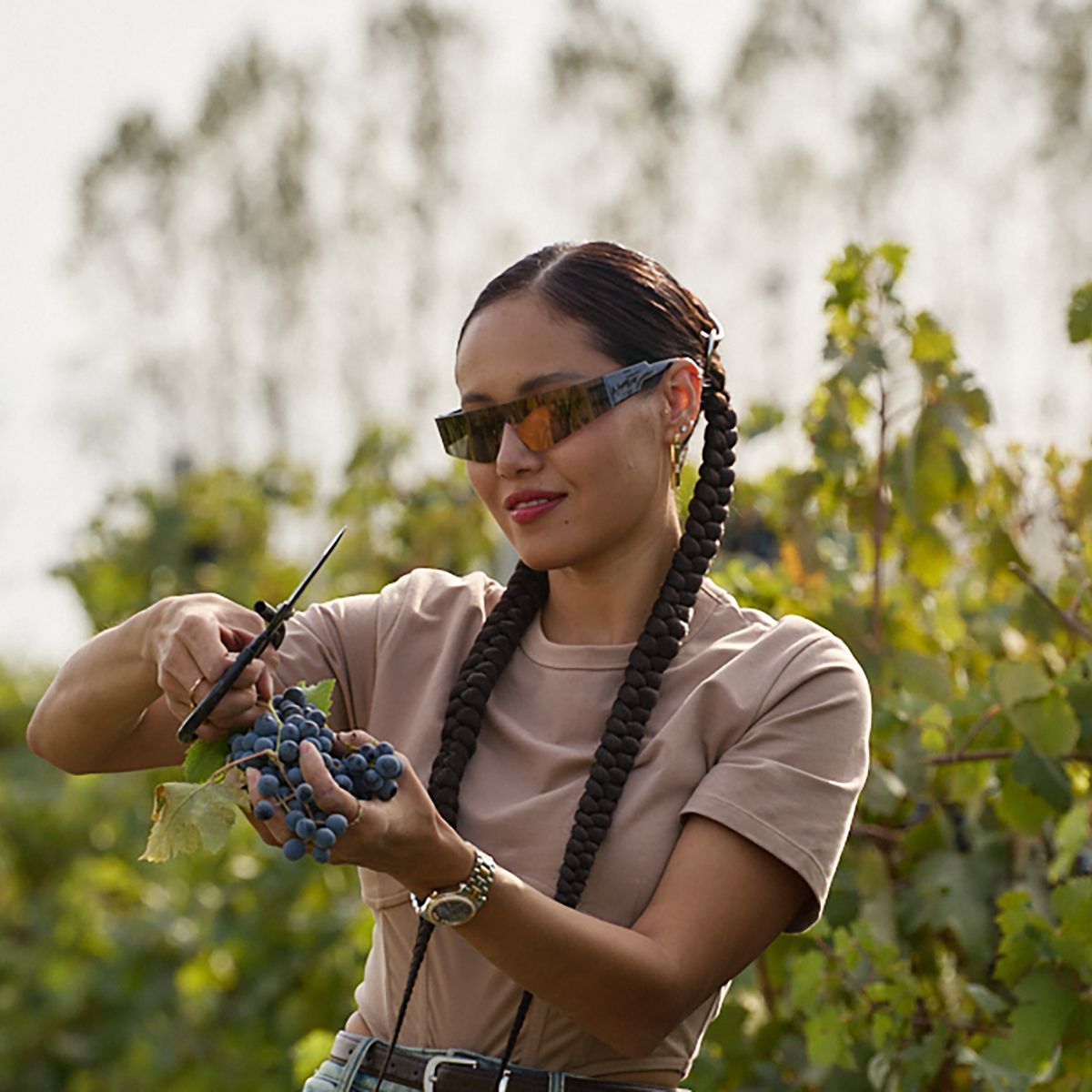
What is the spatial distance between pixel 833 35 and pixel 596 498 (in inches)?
630

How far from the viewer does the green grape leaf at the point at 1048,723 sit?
9.96 feet

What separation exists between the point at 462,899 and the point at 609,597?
651 mm

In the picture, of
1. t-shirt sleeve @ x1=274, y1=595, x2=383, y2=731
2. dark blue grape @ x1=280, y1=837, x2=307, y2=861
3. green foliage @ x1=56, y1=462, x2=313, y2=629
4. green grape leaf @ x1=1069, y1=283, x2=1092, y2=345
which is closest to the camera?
dark blue grape @ x1=280, y1=837, x2=307, y2=861

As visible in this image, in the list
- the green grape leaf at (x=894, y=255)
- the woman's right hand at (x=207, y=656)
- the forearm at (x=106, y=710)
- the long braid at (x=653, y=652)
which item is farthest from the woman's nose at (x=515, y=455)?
the green grape leaf at (x=894, y=255)

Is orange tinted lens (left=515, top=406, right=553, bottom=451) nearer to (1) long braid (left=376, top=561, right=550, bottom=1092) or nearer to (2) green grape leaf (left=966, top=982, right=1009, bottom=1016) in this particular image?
(1) long braid (left=376, top=561, right=550, bottom=1092)

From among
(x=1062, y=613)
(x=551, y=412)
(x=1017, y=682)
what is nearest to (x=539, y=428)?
(x=551, y=412)

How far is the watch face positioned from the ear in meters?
0.77

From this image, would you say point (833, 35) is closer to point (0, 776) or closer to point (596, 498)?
point (0, 776)

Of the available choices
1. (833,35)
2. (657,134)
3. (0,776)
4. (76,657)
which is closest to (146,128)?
(657,134)

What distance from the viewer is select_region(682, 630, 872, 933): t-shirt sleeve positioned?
217 centimetres

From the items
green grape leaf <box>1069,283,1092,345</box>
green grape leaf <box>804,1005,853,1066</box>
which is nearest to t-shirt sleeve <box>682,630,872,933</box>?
green grape leaf <box>804,1005,853,1066</box>

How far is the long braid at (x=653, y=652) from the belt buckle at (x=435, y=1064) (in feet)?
0.16

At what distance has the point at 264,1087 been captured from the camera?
571 cm

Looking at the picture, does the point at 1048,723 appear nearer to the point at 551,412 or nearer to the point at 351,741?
the point at 551,412
